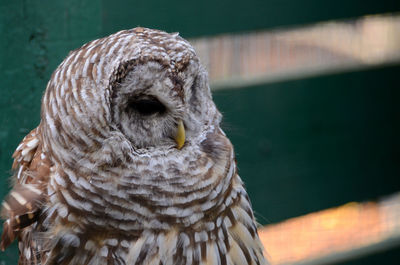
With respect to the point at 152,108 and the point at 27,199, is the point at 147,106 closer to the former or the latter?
the point at 152,108

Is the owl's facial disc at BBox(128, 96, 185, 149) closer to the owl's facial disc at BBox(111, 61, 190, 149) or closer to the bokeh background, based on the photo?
the owl's facial disc at BBox(111, 61, 190, 149)

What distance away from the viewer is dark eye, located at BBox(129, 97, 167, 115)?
1.27m

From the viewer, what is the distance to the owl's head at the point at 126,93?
121cm

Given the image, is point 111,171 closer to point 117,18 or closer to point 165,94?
point 165,94

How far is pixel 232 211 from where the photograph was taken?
1486 millimetres

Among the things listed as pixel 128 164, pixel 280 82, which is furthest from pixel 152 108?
pixel 280 82

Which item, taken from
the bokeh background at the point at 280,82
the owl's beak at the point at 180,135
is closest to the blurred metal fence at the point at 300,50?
the bokeh background at the point at 280,82

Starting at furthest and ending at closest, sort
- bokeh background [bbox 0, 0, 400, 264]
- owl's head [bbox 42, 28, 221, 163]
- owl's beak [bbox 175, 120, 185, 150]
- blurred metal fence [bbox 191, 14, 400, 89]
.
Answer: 1. blurred metal fence [bbox 191, 14, 400, 89]
2. bokeh background [bbox 0, 0, 400, 264]
3. owl's beak [bbox 175, 120, 185, 150]
4. owl's head [bbox 42, 28, 221, 163]

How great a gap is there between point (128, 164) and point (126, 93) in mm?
164

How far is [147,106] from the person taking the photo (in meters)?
1.30

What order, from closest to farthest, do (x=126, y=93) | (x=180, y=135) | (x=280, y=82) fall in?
(x=126, y=93) → (x=180, y=135) → (x=280, y=82)

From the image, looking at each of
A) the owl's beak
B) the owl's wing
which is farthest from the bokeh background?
the owl's beak

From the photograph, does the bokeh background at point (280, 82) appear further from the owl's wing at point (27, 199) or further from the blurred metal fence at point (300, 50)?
the owl's wing at point (27, 199)

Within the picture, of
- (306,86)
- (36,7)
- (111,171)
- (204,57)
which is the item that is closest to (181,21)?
(204,57)
